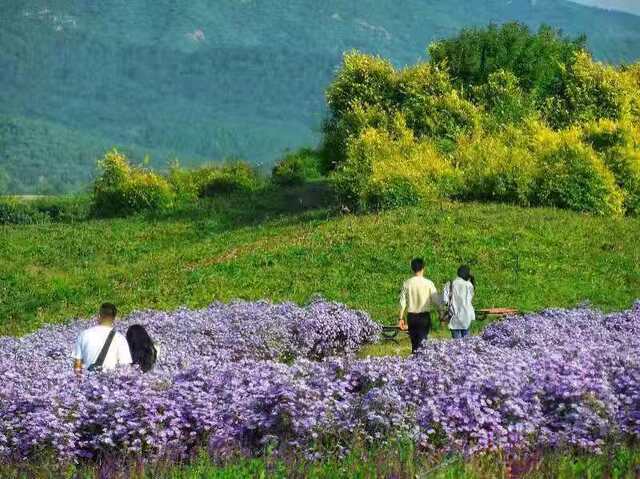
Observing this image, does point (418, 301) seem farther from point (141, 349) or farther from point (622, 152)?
point (622, 152)

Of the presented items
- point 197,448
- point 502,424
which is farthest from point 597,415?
point 197,448

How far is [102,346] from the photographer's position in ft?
46.0

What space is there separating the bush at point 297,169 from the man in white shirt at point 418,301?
42305 millimetres

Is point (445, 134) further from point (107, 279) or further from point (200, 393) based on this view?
point (200, 393)

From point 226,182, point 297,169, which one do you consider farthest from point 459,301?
point 297,169

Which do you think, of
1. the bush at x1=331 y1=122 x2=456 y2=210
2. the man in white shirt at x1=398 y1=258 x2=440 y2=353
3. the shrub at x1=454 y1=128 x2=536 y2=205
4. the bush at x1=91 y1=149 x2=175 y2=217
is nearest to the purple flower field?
the man in white shirt at x1=398 y1=258 x2=440 y2=353

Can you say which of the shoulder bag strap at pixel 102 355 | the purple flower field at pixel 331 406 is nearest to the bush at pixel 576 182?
the purple flower field at pixel 331 406

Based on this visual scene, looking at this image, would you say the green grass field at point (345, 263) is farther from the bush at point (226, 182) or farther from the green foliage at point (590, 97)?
the bush at point (226, 182)

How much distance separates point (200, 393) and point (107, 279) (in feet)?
73.9

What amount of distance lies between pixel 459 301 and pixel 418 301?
1.21 m

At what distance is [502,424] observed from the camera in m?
11.5

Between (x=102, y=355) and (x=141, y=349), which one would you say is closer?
(x=102, y=355)

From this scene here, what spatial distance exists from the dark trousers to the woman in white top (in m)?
0.78

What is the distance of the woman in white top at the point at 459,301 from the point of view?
63.5 ft
